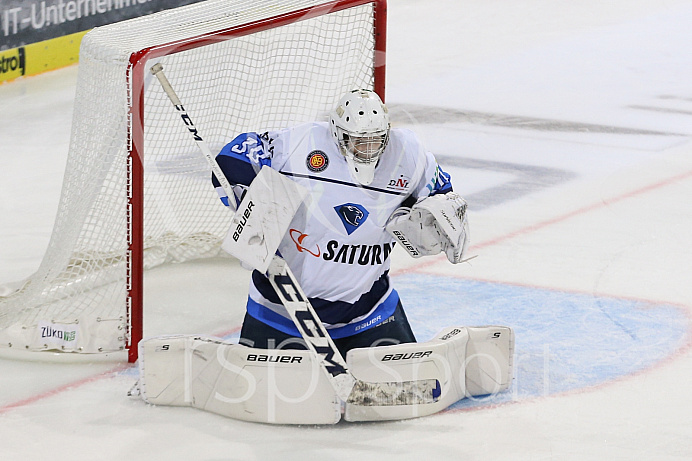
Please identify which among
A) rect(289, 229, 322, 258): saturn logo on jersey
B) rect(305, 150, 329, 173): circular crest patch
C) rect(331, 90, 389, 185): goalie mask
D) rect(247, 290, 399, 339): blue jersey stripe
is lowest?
rect(247, 290, 399, 339): blue jersey stripe

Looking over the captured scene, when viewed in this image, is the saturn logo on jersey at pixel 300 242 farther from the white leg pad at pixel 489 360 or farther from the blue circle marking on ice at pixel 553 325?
the blue circle marking on ice at pixel 553 325

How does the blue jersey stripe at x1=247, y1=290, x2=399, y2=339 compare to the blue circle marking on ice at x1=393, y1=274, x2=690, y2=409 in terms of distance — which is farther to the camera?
the blue circle marking on ice at x1=393, y1=274, x2=690, y2=409

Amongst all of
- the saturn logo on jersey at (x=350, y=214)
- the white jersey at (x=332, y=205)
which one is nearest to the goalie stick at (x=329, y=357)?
the white jersey at (x=332, y=205)

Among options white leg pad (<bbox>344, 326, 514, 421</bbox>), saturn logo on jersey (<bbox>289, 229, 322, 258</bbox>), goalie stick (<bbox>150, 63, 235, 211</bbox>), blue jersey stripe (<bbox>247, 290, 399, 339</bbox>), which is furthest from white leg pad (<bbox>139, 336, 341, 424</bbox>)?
goalie stick (<bbox>150, 63, 235, 211</bbox>)

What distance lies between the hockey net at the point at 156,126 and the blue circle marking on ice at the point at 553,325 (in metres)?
0.89

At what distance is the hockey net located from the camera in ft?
13.2

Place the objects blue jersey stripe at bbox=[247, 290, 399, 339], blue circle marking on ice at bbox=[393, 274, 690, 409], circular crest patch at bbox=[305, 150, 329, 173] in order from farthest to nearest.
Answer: blue circle marking on ice at bbox=[393, 274, 690, 409] < blue jersey stripe at bbox=[247, 290, 399, 339] < circular crest patch at bbox=[305, 150, 329, 173]

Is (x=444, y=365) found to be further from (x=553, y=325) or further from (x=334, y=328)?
(x=553, y=325)

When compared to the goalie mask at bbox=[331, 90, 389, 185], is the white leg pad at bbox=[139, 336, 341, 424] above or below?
below

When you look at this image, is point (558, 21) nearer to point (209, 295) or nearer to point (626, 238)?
point (626, 238)

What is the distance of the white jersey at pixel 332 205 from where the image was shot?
373 centimetres

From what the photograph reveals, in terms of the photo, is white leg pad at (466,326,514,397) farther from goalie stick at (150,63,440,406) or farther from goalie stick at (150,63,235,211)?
goalie stick at (150,63,235,211)

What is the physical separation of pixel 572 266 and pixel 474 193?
4.03ft

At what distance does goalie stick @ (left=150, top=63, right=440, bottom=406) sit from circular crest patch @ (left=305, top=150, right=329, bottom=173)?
18 centimetres
